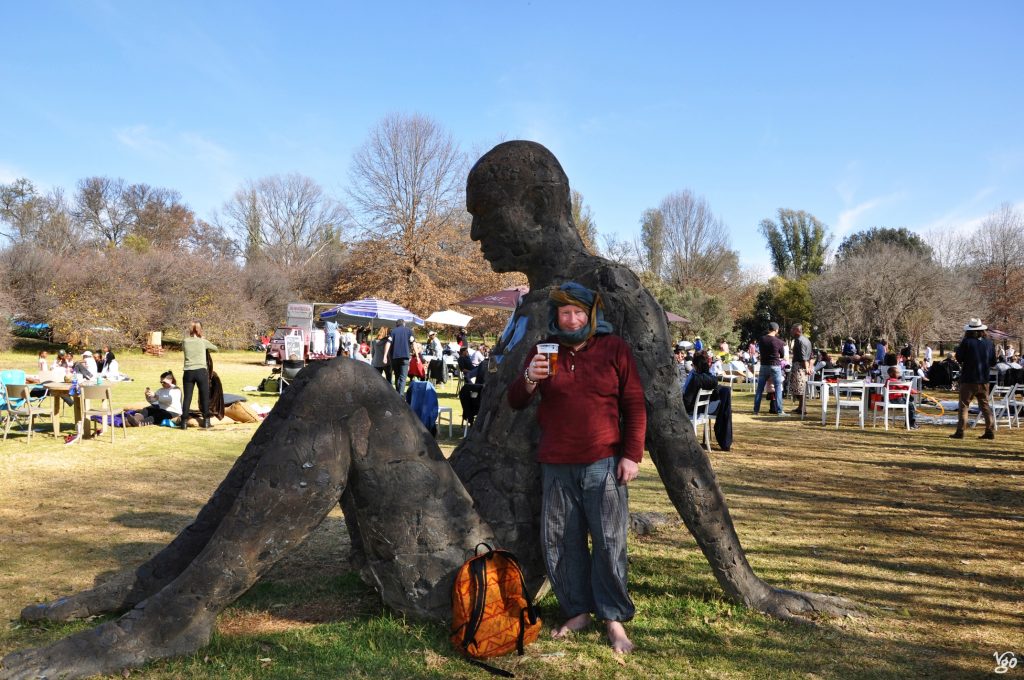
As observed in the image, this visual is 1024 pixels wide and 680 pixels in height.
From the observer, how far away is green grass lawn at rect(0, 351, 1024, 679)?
3.02m

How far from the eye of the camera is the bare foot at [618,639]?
3107 millimetres

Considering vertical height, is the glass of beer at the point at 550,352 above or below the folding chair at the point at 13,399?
above

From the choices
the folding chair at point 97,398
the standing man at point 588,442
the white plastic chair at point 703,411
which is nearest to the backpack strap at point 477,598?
the standing man at point 588,442

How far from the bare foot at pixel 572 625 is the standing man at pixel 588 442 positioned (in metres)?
0.13

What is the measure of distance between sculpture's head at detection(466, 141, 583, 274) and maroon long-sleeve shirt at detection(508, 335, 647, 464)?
0.65 m

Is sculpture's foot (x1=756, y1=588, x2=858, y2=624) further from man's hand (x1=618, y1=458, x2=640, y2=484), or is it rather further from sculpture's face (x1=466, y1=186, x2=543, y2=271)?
sculpture's face (x1=466, y1=186, x2=543, y2=271)

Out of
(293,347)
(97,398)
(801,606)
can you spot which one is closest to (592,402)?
(801,606)

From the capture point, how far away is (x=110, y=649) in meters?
2.61

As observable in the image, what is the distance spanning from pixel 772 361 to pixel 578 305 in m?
12.6

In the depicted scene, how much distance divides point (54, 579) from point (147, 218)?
5205cm

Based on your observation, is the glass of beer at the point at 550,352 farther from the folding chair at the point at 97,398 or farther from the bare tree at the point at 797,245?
the bare tree at the point at 797,245

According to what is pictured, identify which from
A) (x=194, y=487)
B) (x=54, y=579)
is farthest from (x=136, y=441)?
(x=54, y=579)

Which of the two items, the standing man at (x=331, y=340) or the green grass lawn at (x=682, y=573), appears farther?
the standing man at (x=331, y=340)

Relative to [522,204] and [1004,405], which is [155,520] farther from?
[1004,405]
